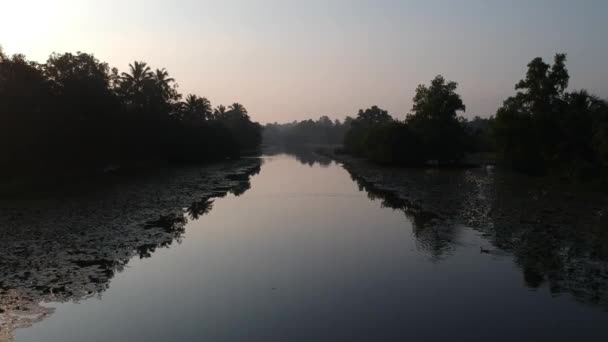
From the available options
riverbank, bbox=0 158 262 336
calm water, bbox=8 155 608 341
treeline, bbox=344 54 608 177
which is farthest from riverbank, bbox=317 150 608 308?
riverbank, bbox=0 158 262 336

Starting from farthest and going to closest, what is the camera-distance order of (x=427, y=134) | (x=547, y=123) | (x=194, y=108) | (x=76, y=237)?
(x=194, y=108) < (x=427, y=134) < (x=547, y=123) < (x=76, y=237)

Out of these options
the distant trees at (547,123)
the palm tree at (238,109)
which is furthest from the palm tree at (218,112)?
the distant trees at (547,123)

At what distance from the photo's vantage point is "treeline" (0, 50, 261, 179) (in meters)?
39.8

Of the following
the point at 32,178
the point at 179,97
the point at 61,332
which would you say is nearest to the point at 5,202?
the point at 32,178

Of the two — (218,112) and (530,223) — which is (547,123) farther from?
(218,112)

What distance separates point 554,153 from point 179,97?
204 ft

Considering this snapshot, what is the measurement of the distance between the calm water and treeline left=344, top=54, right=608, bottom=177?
1034 inches

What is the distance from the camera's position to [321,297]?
507 inches

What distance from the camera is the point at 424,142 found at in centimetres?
7081

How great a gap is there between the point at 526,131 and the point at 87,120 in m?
49.2

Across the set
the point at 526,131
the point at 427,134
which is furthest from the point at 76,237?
the point at 427,134

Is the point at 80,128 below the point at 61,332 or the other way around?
the other way around

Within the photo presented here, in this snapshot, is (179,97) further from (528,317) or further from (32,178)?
(528,317)

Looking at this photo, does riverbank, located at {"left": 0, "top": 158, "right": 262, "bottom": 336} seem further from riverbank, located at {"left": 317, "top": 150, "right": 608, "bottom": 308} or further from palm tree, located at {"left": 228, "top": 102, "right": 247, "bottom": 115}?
palm tree, located at {"left": 228, "top": 102, "right": 247, "bottom": 115}
